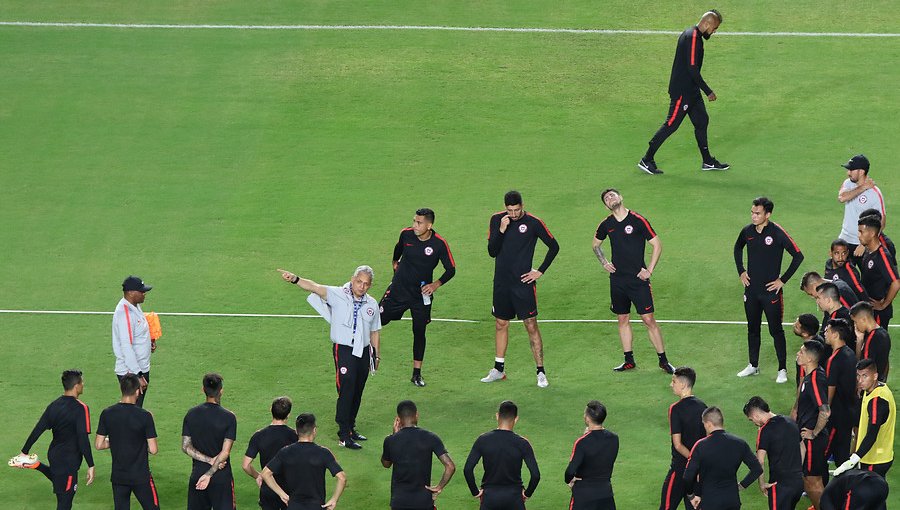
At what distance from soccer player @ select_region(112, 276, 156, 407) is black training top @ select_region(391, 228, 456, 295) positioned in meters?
3.25

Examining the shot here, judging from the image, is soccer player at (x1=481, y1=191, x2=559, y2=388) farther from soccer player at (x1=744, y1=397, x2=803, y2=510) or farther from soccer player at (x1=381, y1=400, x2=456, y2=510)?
soccer player at (x1=744, y1=397, x2=803, y2=510)

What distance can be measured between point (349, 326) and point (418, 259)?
1.89 metres

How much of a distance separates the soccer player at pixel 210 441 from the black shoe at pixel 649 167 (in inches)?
447

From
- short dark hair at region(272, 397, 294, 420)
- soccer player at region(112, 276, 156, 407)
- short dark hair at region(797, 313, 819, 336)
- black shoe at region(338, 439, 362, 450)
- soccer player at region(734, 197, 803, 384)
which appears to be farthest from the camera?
soccer player at region(734, 197, 803, 384)

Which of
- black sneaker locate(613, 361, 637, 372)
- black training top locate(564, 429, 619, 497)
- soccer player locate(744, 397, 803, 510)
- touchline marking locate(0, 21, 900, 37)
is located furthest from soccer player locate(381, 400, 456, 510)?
touchline marking locate(0, 21, 900, 37)

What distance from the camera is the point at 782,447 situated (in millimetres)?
11719

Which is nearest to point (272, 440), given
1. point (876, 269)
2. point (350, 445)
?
point (350, 445)

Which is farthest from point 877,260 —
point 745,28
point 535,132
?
point 745,28

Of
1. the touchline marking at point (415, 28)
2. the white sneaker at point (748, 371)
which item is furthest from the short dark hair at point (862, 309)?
the touchline marking at point (415, 28)

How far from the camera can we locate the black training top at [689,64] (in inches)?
804

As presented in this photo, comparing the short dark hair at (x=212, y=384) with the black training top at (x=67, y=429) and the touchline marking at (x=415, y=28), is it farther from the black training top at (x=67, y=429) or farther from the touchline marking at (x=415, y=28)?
the touchline marking at (x=415, y=28)

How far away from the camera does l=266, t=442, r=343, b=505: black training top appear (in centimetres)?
1152

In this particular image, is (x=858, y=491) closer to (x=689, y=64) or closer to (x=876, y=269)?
(x=876, y=269)

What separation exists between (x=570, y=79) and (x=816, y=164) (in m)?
5.14
